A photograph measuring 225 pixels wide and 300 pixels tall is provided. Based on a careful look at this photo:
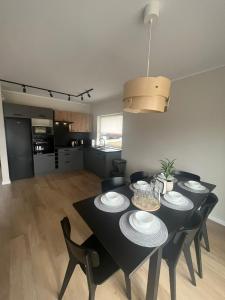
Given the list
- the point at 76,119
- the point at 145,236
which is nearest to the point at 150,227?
the point at 145,236

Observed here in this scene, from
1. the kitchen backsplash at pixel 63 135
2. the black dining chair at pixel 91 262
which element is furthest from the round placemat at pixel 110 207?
the kitchen backsplash at pixel 63 135

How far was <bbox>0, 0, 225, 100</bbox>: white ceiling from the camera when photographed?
117 centimetres

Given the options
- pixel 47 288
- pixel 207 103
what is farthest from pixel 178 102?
pixel 47 288

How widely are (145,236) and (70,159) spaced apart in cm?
401

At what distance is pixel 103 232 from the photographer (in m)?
1.01

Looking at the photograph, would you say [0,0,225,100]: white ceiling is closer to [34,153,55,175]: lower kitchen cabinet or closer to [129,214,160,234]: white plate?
[129,214,160,234]: white plate

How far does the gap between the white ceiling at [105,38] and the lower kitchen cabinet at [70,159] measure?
95.0 inches

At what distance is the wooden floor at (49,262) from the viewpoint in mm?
1265

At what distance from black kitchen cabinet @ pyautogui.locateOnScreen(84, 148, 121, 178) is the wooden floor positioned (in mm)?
1388

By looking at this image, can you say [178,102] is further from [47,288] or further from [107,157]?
[47,288]

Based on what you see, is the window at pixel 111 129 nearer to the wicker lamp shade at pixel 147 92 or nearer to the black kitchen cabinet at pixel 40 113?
the black kitchen cabinet at pixel 40 113

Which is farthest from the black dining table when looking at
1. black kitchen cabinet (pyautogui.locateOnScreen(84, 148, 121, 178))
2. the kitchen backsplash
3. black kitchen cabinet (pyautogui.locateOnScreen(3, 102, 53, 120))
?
the kitchen backsplash

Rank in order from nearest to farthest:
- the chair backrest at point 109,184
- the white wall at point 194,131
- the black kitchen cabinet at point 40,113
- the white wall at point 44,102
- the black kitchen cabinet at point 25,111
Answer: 1. the chair backrest at point 109,184
2. the white wall at point 194,131
3. the black kitchen cabinet at point 25,111
4. the black kitchen cabinet at point 40,113
5. the white wall at point 44,102

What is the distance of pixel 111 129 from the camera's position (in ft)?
15.1
